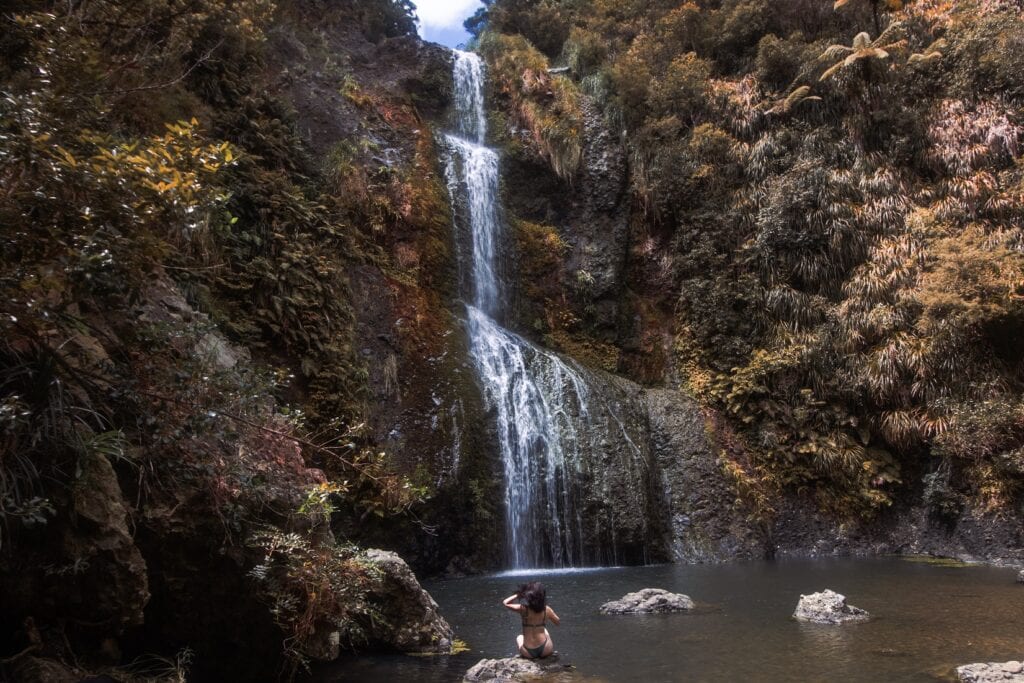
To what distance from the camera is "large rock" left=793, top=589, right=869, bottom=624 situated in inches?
293

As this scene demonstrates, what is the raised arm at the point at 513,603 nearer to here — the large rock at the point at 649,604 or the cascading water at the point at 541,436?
the large rock at the point at 649,604

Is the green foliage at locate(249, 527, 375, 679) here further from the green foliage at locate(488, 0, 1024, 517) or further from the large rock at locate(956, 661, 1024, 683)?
the green foliage at locate(488, 0, 1024, 517)

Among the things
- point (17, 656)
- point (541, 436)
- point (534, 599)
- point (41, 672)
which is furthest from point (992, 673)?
point (541, 436)

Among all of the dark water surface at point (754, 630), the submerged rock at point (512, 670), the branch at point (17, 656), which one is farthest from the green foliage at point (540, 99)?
the branch at point (17, 656)

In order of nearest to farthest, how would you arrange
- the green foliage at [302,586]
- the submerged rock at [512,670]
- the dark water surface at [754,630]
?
the green foliage at [302,586], the submerged rock at [512,670], the dark water surface at [754,630]

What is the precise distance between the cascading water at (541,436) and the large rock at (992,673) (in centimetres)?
788

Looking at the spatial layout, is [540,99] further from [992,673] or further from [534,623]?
[992,673]

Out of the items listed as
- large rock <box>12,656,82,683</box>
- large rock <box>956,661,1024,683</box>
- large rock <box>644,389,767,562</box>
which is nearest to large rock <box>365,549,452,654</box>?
large rock <box>12,656,82,683</box>

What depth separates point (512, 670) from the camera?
589 centimetres

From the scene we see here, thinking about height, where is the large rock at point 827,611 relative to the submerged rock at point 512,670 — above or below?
below

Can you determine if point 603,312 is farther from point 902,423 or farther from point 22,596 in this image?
point 22,596

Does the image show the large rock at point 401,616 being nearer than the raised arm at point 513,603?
No

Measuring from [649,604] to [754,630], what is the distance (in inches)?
56.7

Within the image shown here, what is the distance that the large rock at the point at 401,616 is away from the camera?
6.91m
